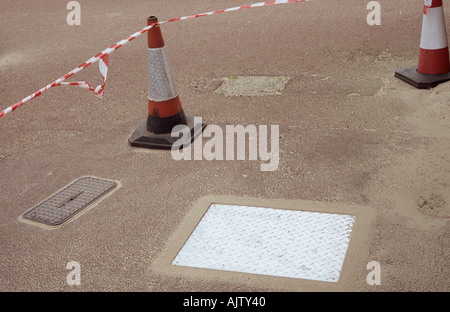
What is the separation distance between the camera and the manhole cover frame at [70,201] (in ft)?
14.3

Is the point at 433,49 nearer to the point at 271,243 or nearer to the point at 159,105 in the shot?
the point at 159,105

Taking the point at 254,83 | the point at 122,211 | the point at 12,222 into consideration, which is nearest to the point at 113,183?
the point at 122,211

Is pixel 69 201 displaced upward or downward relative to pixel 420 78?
downward

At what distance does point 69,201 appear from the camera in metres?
4.64

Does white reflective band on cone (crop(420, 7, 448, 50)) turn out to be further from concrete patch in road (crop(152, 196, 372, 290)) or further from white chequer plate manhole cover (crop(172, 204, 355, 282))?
white chequer plate manhole cover (crop(172, 204, 355, 282))

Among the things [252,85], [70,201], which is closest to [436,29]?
[252,85]

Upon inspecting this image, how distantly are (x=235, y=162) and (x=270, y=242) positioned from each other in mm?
1216

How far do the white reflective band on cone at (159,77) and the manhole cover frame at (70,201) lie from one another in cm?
103

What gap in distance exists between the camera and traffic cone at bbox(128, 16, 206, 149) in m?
5.31

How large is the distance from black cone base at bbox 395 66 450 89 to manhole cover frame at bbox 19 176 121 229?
3.38 metres

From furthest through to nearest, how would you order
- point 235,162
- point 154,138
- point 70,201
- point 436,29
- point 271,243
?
point 436,29 < point 154,138 < point 235,162 < point 70,201 < point 271,243

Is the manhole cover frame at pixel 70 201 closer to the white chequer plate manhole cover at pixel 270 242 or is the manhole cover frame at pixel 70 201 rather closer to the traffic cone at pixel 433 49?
the white chequer plate manhole cover at pixel 270 242

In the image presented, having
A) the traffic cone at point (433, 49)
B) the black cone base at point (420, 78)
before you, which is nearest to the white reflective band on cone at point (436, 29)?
the traffic cone at point (433, 49)

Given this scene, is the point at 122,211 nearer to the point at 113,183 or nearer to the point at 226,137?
the point at 113,183
